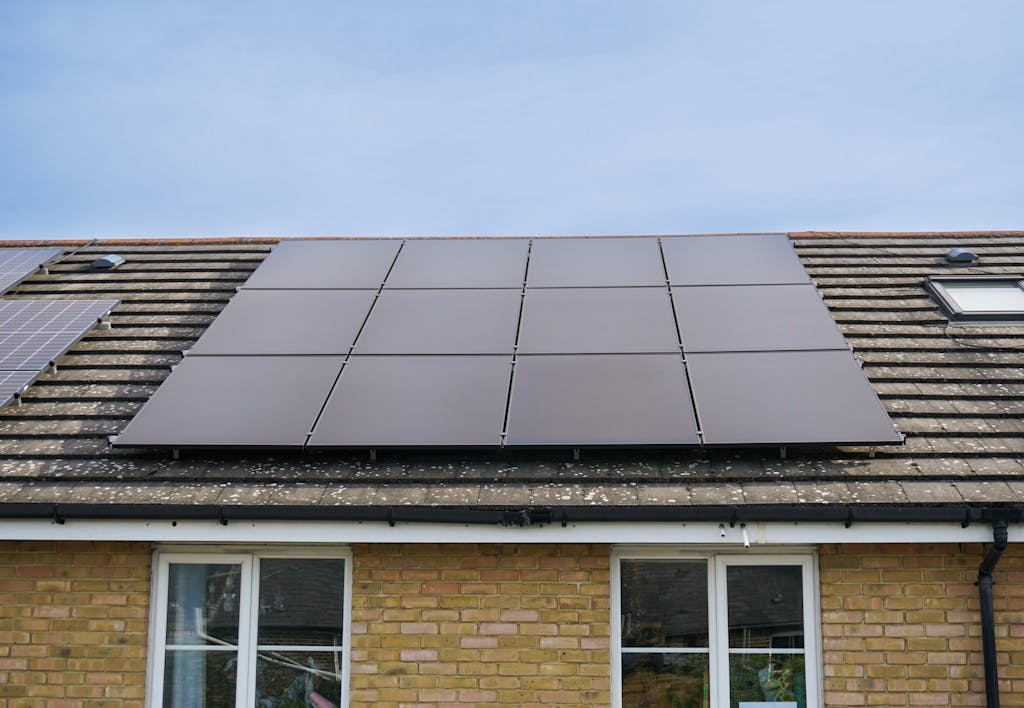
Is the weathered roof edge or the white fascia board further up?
the weathered roof edge

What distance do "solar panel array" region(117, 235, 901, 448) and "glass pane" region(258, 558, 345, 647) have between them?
0.84 metres

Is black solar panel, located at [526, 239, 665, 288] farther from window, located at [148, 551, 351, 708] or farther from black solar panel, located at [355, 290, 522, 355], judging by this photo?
window, located at [148, 551, 351, 708]

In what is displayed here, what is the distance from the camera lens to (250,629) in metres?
6.77

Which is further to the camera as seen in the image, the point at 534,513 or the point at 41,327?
the point at 41,327

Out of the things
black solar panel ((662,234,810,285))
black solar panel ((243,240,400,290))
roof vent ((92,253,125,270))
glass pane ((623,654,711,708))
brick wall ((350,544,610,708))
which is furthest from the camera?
roof vent ((92,253,125,270))

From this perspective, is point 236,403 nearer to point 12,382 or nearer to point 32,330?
point 12,382

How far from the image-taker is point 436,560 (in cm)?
659

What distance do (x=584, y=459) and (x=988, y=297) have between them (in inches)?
185

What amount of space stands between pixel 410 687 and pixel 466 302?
11.4 ft

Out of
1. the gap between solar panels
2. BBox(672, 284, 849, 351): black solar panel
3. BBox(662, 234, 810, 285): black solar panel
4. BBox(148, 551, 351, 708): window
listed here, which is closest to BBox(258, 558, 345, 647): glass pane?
BBox(148, 551, 351, 708): window

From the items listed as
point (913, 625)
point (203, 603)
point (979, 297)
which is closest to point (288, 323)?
point (203, 603)

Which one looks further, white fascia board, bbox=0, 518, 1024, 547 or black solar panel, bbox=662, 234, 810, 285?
black solar panel, bbox=662, 234, 810, 285

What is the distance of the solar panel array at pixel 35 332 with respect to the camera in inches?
319

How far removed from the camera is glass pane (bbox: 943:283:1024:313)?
8.97 metres
